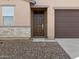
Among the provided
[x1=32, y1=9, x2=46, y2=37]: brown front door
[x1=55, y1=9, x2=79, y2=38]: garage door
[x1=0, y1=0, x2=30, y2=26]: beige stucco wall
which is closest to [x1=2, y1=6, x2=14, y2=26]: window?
[x1=0, y1=0, x2=30, y2=26]: beige stucco wall

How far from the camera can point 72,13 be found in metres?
20.5

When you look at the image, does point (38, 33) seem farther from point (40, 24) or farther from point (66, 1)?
point (66, 1)

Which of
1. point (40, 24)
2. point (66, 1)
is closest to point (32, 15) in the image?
point (40, 24)

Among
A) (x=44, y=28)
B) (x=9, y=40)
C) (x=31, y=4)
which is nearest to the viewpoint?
(x=9, y=40)

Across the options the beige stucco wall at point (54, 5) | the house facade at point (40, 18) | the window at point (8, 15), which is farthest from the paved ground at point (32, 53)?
the beige stucco wall at point (54, 5)

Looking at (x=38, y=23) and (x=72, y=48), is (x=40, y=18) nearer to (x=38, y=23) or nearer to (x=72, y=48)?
(x=38, y=23)

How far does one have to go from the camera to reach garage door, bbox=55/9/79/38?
20.5 metres

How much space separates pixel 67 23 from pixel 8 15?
5751 millimetres

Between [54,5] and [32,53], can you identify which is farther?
[54,5]

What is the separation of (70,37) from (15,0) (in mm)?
6426

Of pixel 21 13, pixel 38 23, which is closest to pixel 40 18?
pixel 38 23

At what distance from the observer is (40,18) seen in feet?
71.8

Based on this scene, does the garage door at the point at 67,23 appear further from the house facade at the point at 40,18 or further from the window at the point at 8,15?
the window at the point at 8,15

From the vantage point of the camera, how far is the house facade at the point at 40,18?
17.9 m
